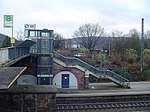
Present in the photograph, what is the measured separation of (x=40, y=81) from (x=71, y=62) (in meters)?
3.83

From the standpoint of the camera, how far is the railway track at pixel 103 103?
67.6 ft

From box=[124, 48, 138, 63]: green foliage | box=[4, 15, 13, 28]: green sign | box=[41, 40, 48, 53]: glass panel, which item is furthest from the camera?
box=[124, 48, 138, 63]: green foliage

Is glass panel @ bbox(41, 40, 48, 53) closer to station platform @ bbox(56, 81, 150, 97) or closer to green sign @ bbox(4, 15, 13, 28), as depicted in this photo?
station platform @ bbox(56, 81, 150, 97)

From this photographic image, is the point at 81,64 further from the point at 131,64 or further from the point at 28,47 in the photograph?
the point at 131,64

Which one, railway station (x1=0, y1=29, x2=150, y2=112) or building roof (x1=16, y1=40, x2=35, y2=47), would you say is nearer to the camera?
railway station (x1=0, y1=29, x2=150, y2=112)

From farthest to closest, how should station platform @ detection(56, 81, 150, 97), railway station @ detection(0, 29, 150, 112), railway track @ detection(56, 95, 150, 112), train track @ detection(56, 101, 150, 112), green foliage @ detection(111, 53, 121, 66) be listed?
green foliage @ detection(111, 53, 121, 66)
station platform @ detection(56, 81, 150, 97)
railway station @ detection(0, 29, 150, 112)
railway track @ detection(56, 95, 150, 112)
train track @ detection(56, 101, 150, 112)

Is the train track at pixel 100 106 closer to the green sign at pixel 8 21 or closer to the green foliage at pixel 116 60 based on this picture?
the green sign at pixel 8 21

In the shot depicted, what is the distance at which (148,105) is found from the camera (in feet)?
72.0

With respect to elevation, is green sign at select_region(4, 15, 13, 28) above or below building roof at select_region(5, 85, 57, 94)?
above

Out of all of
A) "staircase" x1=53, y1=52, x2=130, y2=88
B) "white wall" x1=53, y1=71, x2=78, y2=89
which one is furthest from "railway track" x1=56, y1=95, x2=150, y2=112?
"white wall" x1=53, y1=71, x2=78, y2=89

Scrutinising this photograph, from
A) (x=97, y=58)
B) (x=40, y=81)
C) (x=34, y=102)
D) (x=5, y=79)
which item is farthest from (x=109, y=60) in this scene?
(x=5, y=79)

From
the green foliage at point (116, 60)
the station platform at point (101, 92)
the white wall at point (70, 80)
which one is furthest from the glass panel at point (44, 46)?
the green foliage at point (116, 60)

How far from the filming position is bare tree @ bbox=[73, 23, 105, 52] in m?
69.1

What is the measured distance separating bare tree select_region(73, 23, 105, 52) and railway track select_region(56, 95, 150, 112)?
1748 inches
